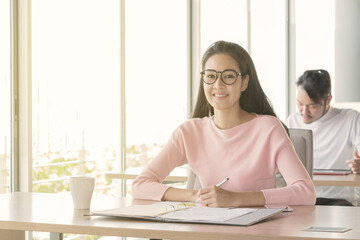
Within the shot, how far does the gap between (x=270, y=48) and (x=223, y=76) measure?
5173 millimetres

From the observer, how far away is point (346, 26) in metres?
7.78

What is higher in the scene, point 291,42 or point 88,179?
point 291,42

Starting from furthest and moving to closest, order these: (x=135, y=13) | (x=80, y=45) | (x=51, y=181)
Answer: (x=135, y=13) < (x=80, y=45) < (x=51, y=181)

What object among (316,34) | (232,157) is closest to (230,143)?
(232,157)

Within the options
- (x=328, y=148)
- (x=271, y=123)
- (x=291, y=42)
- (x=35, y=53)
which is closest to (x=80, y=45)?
(x=35, y=53)

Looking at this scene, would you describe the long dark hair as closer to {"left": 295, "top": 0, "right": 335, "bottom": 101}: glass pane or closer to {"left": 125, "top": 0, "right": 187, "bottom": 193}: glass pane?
{"left": 125, "top": 0, "right": 187, "bottom": 193}: glass pane

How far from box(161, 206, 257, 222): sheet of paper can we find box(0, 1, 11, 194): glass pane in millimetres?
1998

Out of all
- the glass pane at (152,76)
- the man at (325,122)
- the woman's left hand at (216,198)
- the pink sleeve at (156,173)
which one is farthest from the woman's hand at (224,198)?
the glass pane at (152,76)

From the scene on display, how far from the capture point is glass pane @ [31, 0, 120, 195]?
3.78 metres

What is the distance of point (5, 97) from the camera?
3529 mm

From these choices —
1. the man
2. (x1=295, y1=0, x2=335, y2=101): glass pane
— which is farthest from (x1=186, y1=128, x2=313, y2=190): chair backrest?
(x1=295, y1=0, x2=335, y2=101): glass pane

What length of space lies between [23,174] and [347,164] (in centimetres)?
200

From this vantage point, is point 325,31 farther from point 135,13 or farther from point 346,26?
point 135,13

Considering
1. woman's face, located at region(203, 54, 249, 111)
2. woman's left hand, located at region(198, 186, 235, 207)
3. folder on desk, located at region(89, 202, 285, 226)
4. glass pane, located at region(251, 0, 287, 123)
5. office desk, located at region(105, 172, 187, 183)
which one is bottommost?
office desk, located at region(105, 172, 187, 183)
